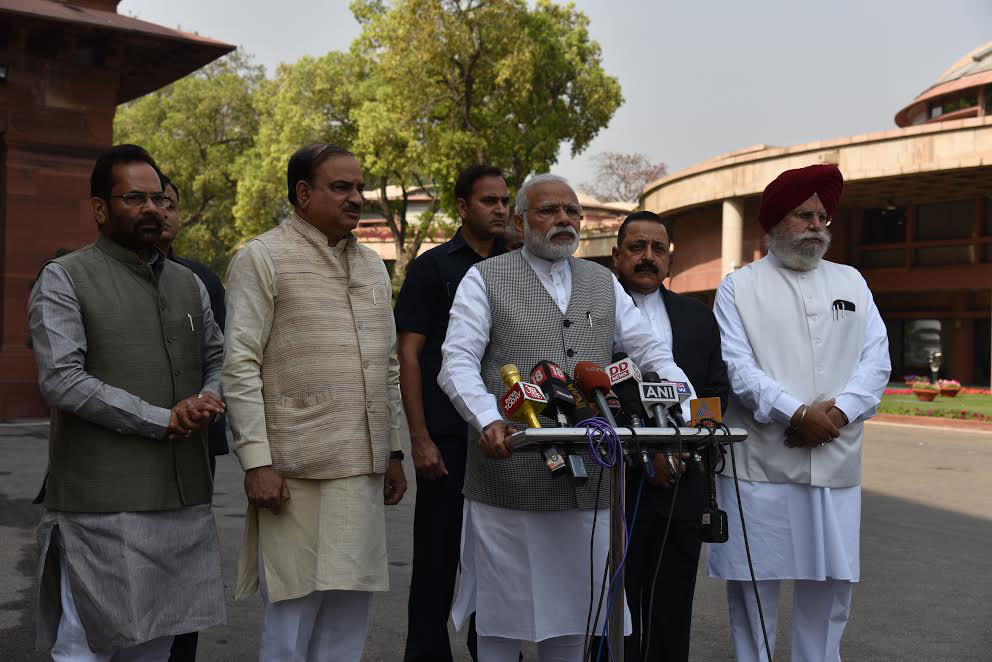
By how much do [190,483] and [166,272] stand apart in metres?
0.73

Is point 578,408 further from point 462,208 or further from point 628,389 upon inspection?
point 462,208

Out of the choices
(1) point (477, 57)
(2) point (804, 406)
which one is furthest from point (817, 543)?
(1) point (477, 57)

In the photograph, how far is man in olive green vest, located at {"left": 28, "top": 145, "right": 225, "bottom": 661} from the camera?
3119 mm

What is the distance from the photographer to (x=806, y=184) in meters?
4.25

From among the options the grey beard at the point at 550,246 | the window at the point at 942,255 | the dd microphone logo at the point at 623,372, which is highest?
the window at the point at 942,255

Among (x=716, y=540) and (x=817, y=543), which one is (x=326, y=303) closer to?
(x=716, y=540)

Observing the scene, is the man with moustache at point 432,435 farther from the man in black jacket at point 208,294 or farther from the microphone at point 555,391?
the microphone at point 555,391

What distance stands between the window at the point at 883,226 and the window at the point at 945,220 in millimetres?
570

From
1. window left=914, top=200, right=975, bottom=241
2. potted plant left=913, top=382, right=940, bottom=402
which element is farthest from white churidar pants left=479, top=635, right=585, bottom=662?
window left=914, top=200, right=975, bottom=241

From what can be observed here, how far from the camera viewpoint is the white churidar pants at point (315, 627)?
3484mm

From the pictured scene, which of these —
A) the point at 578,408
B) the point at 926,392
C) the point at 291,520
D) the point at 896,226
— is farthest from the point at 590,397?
the point at 896,226

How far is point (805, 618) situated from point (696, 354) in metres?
1.16

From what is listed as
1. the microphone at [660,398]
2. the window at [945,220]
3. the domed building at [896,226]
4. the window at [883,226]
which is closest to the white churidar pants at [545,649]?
the microphone at [660,398]

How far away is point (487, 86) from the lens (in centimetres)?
2828
